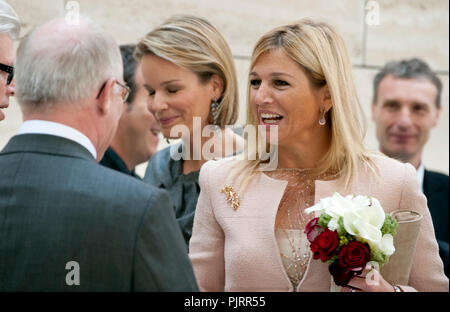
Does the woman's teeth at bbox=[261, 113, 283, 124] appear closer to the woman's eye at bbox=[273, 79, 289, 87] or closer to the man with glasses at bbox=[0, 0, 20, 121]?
the woman's eye at bbox=[273, 79, 289, 87]

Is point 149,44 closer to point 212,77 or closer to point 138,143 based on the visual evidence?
point 212,77

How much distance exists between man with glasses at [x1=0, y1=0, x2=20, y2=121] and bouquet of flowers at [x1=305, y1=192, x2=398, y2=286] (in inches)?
62.5

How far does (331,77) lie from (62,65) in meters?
1.29

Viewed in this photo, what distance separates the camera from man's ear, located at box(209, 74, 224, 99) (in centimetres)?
399

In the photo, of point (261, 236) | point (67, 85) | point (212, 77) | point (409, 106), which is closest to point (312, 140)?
point (261, 236)

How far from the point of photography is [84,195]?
2.13 meters

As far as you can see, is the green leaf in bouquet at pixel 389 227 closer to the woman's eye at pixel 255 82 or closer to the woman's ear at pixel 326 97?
the woman's ear at pixel 326 97

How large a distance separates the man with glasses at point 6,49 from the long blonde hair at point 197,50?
0.73 meters

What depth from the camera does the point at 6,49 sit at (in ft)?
11.1

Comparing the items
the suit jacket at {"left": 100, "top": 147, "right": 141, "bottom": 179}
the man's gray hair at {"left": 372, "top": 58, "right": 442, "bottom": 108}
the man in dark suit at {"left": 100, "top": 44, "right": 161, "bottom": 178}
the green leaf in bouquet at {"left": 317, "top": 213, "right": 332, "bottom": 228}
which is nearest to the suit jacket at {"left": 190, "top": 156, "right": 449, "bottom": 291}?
the green leaf in bouquet at {"left": 317, "top": 213, "right": 332, "bottom": 228}

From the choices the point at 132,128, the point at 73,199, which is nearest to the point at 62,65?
the point at 73,199

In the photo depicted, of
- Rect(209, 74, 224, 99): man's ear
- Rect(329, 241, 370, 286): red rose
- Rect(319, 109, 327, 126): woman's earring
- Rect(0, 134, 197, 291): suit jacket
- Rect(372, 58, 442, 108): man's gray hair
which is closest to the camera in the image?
Rect(0, 134, 197, 291): suit jacket

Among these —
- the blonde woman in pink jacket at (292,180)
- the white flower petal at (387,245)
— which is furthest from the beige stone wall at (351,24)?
the white flower petal at (387,245)
